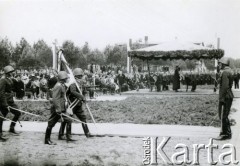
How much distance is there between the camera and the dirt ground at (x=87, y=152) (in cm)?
776

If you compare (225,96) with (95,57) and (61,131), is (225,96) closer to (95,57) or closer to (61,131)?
(95,57)

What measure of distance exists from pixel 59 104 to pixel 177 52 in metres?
3.37

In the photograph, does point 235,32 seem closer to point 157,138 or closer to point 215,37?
point 215,37

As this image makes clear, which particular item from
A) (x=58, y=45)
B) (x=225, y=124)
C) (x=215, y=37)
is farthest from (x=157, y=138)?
(x=58, y=45)

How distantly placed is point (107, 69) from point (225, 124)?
3005mm

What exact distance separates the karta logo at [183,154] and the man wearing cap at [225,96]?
259mm

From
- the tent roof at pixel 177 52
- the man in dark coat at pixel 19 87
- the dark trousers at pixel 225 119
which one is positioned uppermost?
the tent roof at pixel 177 52

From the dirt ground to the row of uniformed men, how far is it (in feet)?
0.95

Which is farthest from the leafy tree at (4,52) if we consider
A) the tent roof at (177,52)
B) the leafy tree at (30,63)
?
the tent roof at (177,52)

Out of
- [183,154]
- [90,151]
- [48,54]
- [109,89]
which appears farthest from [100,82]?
[183,154]

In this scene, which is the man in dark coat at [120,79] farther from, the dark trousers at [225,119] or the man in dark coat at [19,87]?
the dark trousers at [225,119]

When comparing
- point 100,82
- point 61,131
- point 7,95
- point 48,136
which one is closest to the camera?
point 48,136

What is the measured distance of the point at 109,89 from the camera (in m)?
9.84

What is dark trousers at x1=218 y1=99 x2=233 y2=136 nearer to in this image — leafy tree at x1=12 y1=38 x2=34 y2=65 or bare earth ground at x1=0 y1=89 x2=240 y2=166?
bare earth ground at x1=0 y1=89 x2=240 y2=166
